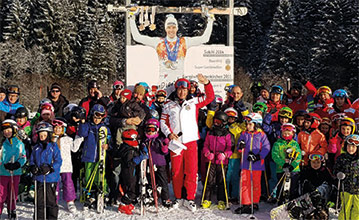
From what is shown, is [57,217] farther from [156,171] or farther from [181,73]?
[181,73]

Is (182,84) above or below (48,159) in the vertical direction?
above

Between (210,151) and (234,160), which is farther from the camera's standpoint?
(234,160)

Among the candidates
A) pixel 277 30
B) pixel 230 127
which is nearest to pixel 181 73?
pixel 230 127

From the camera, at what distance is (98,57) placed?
33406mm

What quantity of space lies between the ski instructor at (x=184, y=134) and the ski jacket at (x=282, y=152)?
1217 millimetres

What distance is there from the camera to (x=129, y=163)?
5.89m

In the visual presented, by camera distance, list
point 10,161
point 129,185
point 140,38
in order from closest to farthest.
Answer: point 10,161
point 129,185
point 140,38

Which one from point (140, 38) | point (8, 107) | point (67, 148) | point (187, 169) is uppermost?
point (140, 38)

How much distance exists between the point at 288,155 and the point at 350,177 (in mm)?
944

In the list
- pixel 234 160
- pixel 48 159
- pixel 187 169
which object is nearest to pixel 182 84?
pixel 187 169

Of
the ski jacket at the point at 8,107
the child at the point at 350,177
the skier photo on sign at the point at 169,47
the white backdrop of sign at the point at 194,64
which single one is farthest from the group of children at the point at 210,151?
the skier photo on sign at the point at 169,47

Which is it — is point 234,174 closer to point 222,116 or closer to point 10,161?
point 222,116

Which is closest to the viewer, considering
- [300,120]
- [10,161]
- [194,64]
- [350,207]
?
[350,207]

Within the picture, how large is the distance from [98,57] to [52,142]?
29.0 metres
